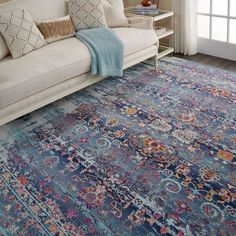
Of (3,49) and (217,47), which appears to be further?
(217,47)

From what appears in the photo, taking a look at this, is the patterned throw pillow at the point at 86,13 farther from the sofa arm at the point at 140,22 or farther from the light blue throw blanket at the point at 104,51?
the sofa arm at the point at 140,22

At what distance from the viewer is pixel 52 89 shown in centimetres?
253

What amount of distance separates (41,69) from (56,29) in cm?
67

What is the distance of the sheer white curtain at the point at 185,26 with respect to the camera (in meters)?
3.37

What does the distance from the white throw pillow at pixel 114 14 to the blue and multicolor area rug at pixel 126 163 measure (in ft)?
2.46

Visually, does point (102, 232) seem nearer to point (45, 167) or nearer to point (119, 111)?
point (45, 167)

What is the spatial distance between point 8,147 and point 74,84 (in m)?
0.79

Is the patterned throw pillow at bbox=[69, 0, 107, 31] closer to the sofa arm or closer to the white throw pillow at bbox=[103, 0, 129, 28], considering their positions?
the white throw pillow at bbox=[103, 0, 129, 28]

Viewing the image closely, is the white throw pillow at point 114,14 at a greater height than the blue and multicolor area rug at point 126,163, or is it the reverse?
the white throw pillow at point 114,14

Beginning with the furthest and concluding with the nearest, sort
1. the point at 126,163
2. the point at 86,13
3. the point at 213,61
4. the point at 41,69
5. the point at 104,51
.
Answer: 1. the point at 213,61
2. the point at 86,13
3. the point at 104,51
4. the point at 41,69
5. the point at 126,163

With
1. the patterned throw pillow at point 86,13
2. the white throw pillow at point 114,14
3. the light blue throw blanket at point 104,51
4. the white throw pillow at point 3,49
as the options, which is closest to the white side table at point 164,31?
the white throw pillow at point 114,14

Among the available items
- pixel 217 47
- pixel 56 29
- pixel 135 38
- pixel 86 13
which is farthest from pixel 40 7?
pixel 217 47

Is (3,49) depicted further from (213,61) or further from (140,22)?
(213,61)

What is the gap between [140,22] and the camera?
3191 millimetres
